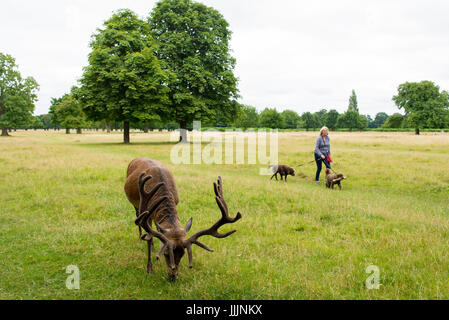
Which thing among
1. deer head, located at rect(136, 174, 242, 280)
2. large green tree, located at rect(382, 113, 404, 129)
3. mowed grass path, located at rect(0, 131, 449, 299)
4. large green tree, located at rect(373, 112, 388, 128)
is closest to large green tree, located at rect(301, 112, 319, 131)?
large green tree, located at rect(382, 113, 404, 129)

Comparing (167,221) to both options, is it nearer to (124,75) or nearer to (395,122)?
(124,75)

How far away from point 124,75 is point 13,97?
41.9m

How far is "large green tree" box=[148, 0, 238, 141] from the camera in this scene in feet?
114

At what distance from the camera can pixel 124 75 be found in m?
32.6

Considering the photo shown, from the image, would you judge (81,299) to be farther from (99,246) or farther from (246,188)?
(246,188)

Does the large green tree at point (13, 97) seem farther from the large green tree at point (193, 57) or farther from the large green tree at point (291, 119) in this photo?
the large green tree at point (291, 119)

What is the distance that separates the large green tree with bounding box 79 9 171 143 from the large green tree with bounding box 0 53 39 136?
35670 millimetres

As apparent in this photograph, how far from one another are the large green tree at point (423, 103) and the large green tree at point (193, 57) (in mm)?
56568

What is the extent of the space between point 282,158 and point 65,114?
8092cm

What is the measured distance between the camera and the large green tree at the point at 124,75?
33062 millimetres

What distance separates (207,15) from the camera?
36.7m

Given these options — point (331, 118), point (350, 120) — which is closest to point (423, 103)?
point (350, 120)

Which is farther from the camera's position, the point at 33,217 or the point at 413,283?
the point at 33,217
